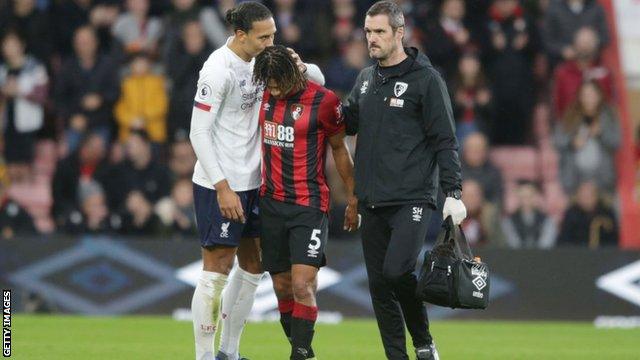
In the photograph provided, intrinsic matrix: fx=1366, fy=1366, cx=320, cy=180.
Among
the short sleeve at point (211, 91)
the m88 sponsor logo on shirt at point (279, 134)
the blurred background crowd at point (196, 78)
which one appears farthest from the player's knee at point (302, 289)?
the blurred background crowd at point (196, 78)

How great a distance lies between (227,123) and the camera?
9.48m

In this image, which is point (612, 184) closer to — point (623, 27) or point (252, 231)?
point (623, 27)

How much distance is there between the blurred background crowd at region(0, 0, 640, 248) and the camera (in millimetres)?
16453

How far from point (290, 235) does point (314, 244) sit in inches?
7.8

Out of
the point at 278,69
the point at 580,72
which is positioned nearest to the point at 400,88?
the point at 278,69

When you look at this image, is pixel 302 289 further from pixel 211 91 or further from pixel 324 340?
pixel 324 340

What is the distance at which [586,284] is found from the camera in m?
15.1

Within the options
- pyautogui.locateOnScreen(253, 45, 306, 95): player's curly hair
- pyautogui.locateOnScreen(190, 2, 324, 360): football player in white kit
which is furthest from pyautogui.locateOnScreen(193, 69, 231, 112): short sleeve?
pyautogui.locateOnScreen(253, 45, 306, 95): player's curly hair

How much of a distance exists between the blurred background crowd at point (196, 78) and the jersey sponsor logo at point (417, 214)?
23.2 feet

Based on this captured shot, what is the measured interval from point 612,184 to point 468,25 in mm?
2687

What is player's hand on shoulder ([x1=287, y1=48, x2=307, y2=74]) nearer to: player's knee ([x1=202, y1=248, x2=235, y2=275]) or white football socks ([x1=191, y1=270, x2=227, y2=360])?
player's knee ([x1=202, y1=248, x2=235, y2=275])

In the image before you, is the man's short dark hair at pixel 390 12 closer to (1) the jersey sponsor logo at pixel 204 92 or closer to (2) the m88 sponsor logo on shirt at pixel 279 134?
(2) the m88 sponsor logo on shirt at pixel 279 134

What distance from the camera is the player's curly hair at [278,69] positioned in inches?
360

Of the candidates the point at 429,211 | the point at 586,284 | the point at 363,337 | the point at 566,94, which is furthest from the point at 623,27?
the point at 429,211
